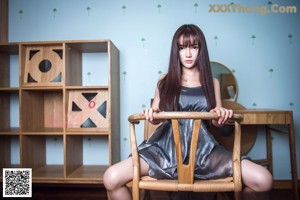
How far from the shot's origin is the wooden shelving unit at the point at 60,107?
2088mm

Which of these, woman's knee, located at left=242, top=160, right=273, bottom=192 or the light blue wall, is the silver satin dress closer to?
woman's knee, located at left=242, top=160, right=273, bottom=192

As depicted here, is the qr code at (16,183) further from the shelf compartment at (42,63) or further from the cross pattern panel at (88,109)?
the shelf compartment at (42,63)

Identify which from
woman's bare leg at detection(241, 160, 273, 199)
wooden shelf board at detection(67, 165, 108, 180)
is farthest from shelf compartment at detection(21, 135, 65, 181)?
woman's bare leg at detection(241, 160, 273, 199)

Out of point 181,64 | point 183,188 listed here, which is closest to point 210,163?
point 183,188

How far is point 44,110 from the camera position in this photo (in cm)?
246

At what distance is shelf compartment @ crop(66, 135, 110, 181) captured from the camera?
213 centimetres

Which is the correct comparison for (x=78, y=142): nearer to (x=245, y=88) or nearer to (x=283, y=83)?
(x=245, y=88)

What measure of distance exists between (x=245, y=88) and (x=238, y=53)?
310 millimetres

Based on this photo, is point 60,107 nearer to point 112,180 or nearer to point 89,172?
point 89,172

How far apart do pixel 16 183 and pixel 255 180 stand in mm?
1486

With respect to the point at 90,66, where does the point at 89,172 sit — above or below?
below

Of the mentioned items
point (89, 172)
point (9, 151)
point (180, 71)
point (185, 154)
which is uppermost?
point (180, 71)

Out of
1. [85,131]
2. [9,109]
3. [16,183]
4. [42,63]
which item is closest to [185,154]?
[85,131]

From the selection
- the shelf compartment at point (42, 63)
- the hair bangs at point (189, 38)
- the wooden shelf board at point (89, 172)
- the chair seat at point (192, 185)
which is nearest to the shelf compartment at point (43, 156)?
the wooden shelf board at point (89, 172)
